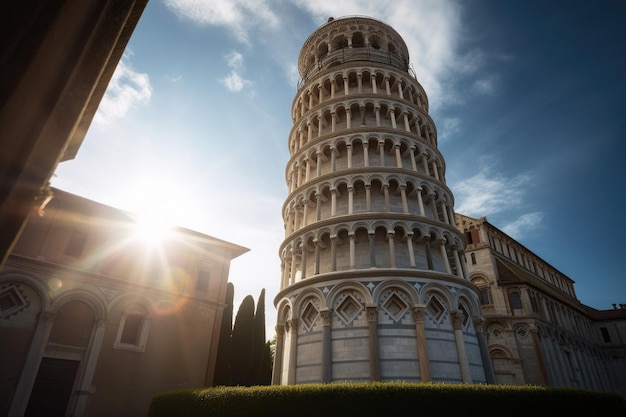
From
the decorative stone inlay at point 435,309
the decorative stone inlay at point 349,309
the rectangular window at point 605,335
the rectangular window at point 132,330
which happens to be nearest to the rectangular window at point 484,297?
the decorative stone inlay at point 435,309

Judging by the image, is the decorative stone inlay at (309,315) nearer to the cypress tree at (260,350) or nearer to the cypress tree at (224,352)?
the cypress tree at (224,352)

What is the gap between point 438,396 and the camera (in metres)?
10.9

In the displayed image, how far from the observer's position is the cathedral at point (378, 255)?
16141 millimetres

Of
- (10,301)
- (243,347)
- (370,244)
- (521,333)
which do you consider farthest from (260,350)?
(521,333)

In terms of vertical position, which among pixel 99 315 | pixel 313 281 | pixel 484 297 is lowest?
pixel 99 315

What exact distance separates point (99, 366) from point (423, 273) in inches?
690

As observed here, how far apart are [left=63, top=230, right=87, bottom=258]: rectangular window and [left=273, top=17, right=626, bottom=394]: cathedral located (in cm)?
1169

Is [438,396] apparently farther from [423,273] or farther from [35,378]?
[35,378]

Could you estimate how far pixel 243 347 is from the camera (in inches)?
1171

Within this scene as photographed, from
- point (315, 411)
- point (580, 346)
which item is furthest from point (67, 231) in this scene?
point (580, 346)

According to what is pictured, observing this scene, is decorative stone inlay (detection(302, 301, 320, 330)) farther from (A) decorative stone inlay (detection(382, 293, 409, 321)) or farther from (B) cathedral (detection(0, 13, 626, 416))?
(A) decorative stone inlay (detection(382, 293, 409, 321))

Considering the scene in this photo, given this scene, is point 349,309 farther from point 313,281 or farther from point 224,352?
point 224,352

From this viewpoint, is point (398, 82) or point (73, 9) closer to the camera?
point (73, 9)

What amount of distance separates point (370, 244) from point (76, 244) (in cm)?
1666
